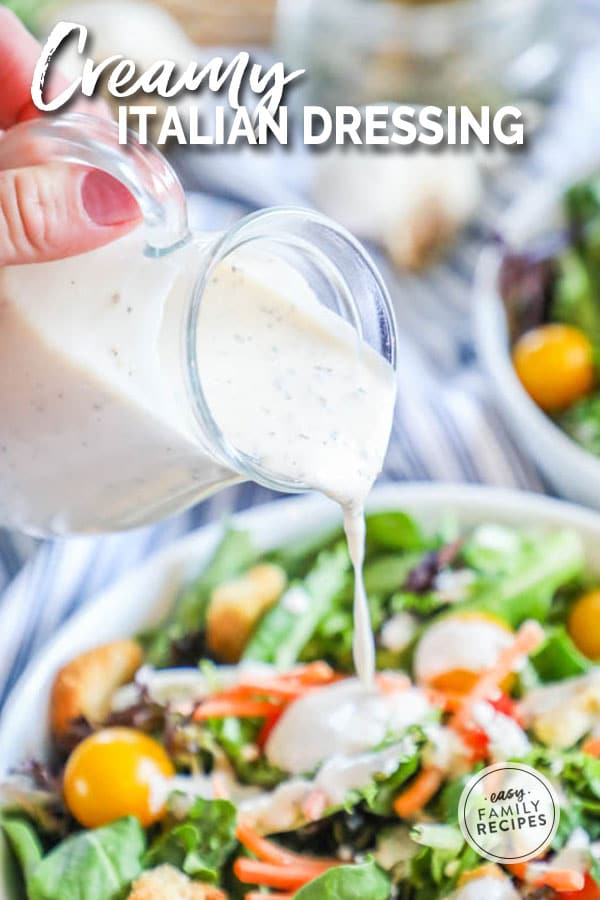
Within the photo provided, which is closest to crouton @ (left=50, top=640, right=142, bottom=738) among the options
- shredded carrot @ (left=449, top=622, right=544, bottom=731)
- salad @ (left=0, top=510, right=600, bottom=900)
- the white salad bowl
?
salad @ (left=0, top=510, right=600, bottom=900)

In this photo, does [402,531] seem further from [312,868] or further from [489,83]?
[489,83]

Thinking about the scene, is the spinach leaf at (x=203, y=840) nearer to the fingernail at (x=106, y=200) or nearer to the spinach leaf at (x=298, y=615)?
the spinach leaf at (x=298, y=615)

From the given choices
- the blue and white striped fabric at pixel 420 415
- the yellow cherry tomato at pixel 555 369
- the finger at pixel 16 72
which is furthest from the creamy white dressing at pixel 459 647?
the finger at pixel 16 72

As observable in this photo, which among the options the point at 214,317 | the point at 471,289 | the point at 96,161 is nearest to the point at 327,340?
the point at 214,317

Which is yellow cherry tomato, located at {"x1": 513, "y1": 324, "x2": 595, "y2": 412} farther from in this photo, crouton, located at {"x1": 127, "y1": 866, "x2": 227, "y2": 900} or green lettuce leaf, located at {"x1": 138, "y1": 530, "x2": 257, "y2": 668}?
crouton, located at {"x1": 127, "y1": 866, "x2": 227, "y2": 900}

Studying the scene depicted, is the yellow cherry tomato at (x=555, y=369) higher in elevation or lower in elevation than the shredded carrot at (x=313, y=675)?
higher

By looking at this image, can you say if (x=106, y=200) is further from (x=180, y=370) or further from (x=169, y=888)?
(x=169, y=888)
